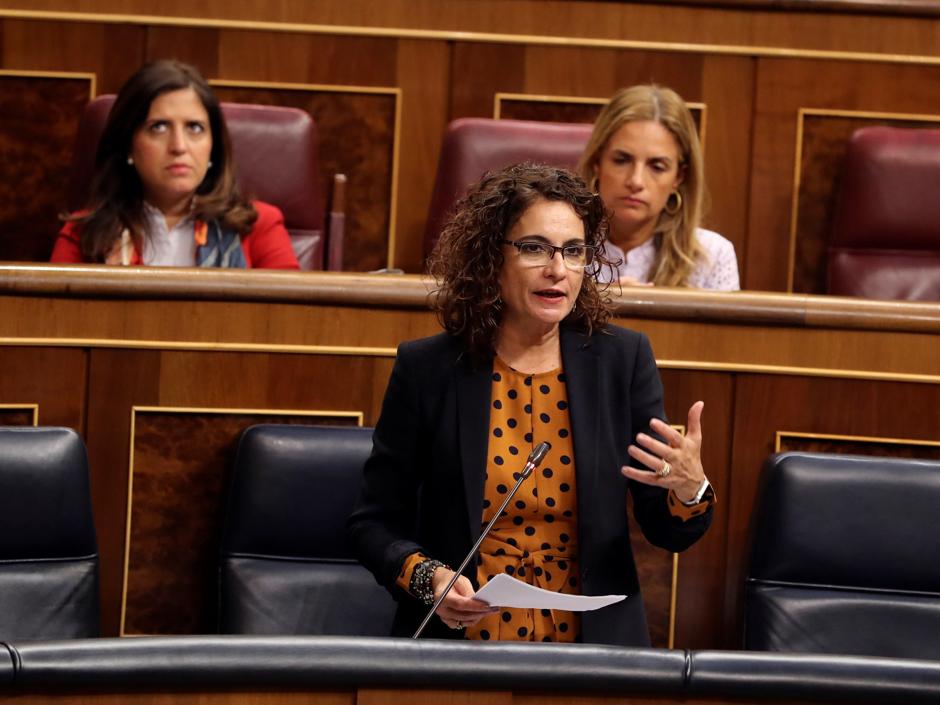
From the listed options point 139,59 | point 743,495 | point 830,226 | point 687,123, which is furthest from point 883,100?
point 139,59

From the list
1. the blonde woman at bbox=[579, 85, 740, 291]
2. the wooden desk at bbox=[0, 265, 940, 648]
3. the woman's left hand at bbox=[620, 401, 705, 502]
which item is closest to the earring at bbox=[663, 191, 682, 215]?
the blonde woman at bbox=[579, 85, 740, 291]

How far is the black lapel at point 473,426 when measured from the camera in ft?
2.48

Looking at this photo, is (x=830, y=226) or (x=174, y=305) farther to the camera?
(x=830, y=226)

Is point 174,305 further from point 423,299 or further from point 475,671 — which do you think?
point 475,671

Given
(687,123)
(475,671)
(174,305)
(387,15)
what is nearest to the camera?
(475,671)

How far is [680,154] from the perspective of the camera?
1.22 metres

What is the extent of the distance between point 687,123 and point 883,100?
269 mm

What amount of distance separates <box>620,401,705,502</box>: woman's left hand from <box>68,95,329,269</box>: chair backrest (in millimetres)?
664

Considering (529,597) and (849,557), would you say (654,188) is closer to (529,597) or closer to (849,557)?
(849,557)

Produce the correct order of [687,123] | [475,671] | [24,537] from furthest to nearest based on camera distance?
[687,123] < [24,537] < [475,671]

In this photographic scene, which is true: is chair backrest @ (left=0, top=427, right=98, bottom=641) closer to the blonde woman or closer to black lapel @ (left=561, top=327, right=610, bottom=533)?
black lapel @ (left=561, top=327, right=610, bottom=533)

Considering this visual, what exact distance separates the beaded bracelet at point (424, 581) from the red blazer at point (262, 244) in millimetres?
542

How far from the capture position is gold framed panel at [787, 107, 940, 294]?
1.37 m

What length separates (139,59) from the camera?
4.52 ft
